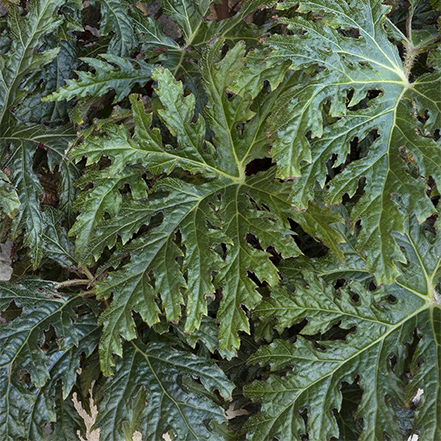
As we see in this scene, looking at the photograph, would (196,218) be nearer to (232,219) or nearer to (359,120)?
(232,219)

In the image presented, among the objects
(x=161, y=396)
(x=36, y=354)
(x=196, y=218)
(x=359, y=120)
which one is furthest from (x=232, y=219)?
(x=36, y=354)

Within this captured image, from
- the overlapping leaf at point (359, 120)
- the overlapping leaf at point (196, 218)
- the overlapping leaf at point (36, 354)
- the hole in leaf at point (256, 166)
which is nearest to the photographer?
the overlapping leaf at point (359, 120)

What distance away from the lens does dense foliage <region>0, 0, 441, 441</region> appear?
0.98 m

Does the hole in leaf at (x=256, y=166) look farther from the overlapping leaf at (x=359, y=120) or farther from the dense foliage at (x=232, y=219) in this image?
the overlapping leaf at (x=359, y=120)

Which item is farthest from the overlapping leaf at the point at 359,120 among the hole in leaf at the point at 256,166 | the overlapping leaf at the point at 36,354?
the overlapping leaf at the point at 36,354

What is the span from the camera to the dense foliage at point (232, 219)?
98cm

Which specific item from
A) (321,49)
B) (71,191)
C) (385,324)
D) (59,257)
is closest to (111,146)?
(71,191)

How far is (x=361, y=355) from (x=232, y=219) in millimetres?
436

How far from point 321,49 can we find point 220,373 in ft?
2.52

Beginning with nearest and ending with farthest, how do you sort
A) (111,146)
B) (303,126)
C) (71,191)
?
1. (303,126)
2. (111,146)
3. (71,191)

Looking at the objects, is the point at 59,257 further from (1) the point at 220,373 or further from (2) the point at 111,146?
(1) the point at 220,373

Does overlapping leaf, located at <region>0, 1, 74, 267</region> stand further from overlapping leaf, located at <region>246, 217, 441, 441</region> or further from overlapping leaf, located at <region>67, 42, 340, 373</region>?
overlapping leaf, located at <region>246, 217, 441, 441</region>

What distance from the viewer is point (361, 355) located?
1110mm

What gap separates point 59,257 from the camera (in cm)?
131
